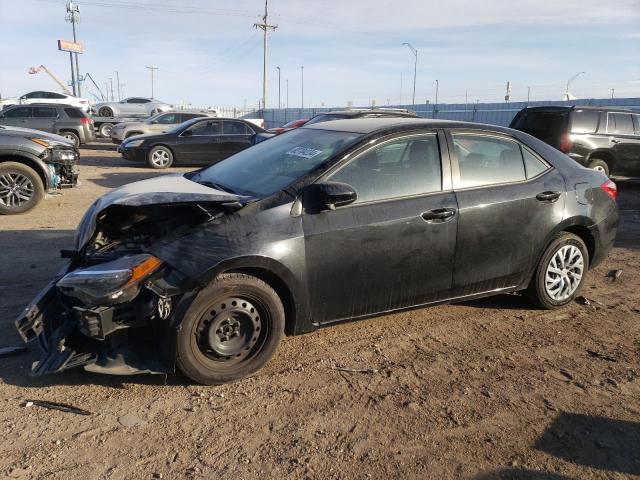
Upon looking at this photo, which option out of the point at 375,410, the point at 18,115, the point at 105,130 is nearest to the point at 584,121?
the point at 375,410

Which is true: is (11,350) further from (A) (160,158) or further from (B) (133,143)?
(B) (133,143)

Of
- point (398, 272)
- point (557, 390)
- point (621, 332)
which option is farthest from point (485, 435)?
point (621, 332)

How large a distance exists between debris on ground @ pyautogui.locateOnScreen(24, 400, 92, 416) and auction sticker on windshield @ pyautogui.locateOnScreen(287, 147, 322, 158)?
2303 millimetres

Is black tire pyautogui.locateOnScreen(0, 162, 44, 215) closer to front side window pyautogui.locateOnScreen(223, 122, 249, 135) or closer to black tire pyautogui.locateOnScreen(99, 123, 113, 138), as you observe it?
front side window pyautogui.locateOnScreen(223, 122, 249, 135)

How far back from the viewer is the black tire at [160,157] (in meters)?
15.0

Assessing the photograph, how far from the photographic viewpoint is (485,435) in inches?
120

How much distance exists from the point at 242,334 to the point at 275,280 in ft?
1.36

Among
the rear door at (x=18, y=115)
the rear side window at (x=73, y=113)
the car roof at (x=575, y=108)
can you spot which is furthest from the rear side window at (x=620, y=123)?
the rear door at (x=18, y=115)

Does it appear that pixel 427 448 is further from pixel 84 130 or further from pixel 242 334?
pixel 84 130

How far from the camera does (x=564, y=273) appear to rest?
4.84 metres

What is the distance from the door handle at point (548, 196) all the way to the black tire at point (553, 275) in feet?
1.08

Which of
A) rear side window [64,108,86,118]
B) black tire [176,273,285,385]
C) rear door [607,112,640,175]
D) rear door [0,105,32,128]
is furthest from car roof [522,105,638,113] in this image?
rear door [0,105,32,128]

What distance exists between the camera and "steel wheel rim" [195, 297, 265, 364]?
336 centimetres

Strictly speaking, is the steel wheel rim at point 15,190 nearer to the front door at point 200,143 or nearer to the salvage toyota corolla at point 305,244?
the salvage toyota corolla at point 305,244
